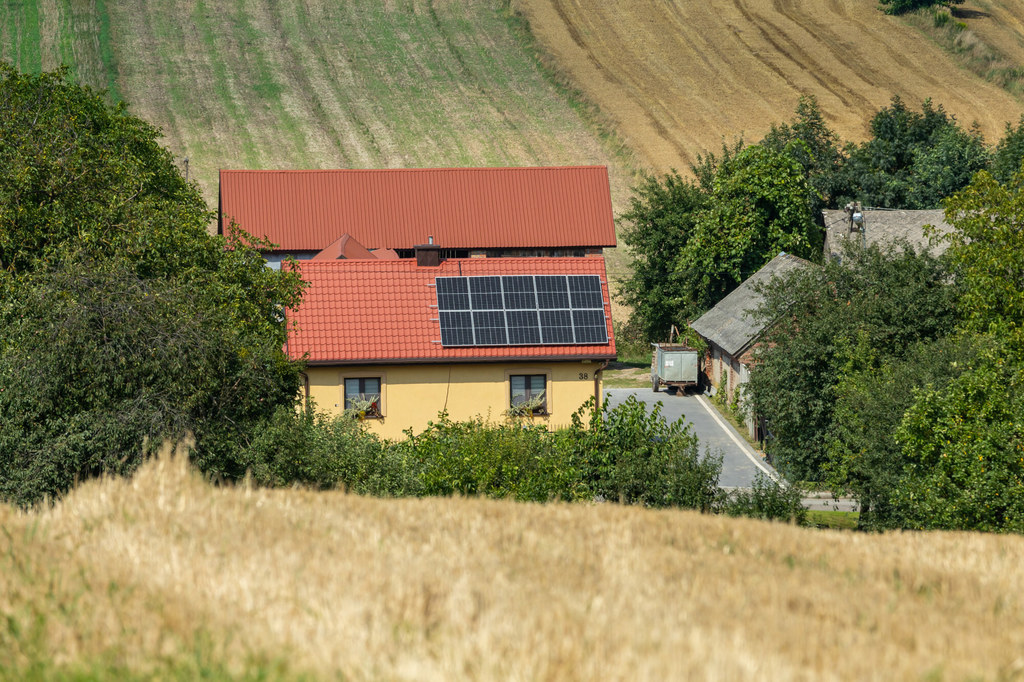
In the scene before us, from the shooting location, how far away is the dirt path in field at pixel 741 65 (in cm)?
8050

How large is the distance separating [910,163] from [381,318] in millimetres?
42758

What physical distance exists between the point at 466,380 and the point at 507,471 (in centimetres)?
999

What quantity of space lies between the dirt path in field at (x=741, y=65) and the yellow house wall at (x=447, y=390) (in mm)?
44915

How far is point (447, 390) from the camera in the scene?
3334cm

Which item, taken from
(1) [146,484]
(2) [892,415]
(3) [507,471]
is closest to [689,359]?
(2) [892,415]

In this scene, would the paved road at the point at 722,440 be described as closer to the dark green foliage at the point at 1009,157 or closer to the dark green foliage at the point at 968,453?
the dark green foliage at the point at 968,453

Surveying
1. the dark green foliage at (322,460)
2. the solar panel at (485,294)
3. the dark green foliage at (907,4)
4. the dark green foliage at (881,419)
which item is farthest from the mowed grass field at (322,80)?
the dark green foliage at (322,460)

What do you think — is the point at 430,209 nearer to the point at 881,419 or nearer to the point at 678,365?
the point at 678,365

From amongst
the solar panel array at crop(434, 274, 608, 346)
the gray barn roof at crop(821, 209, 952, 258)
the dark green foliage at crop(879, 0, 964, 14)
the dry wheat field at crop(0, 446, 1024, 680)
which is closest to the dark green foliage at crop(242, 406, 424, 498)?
the dry wheat field at crop(0, 446, 1024, 680)

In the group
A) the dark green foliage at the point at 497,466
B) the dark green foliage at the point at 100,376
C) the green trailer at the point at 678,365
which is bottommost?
the dark green foliage at the point at 497,466

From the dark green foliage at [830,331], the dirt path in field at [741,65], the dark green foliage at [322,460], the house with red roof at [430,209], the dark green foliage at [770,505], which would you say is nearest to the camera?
the dark green foliage at [322,460]

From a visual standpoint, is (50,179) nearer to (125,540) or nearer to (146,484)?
(146,484)

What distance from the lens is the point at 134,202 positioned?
2522 centimetres

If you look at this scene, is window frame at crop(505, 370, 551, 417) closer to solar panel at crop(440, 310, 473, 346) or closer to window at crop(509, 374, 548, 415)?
window at crop(509, 374, 548, 415)
